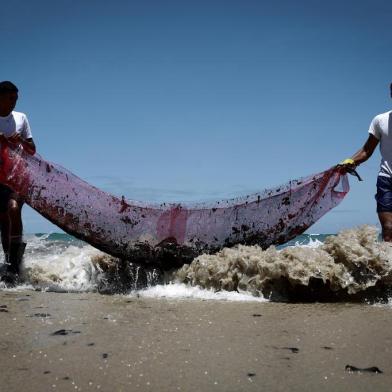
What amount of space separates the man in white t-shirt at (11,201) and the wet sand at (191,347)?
151 centimetres

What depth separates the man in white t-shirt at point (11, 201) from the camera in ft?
18.2

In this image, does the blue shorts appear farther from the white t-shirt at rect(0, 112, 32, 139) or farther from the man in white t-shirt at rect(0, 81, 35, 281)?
the white t-shirt at rect(0, 112, 32, 139)

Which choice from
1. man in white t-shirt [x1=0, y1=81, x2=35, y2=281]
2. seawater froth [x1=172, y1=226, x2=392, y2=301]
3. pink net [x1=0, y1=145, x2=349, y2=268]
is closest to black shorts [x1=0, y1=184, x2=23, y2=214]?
man in white t-shirt [x1=0, y1=81, x2=35, y2=281]

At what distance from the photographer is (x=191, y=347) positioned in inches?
111

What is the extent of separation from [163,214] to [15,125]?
2.02 meters

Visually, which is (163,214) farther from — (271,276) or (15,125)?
(15,125)

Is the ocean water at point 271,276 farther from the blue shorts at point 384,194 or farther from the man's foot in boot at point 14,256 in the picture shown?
the blue shorts at point 384,194

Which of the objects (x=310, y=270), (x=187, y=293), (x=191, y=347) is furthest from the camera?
(x=187, y=293)

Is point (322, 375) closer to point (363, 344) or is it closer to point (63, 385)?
point (363, 344)

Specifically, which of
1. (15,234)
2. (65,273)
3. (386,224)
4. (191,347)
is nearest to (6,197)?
(15,234)

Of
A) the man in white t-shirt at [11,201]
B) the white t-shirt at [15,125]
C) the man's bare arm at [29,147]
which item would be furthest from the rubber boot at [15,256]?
the white t-shirt at [15,125]

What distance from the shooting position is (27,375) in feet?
7.54

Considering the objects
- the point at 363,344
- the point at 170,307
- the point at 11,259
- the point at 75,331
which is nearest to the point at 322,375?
the point at 363,344

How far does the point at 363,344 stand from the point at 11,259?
4.20 meters
